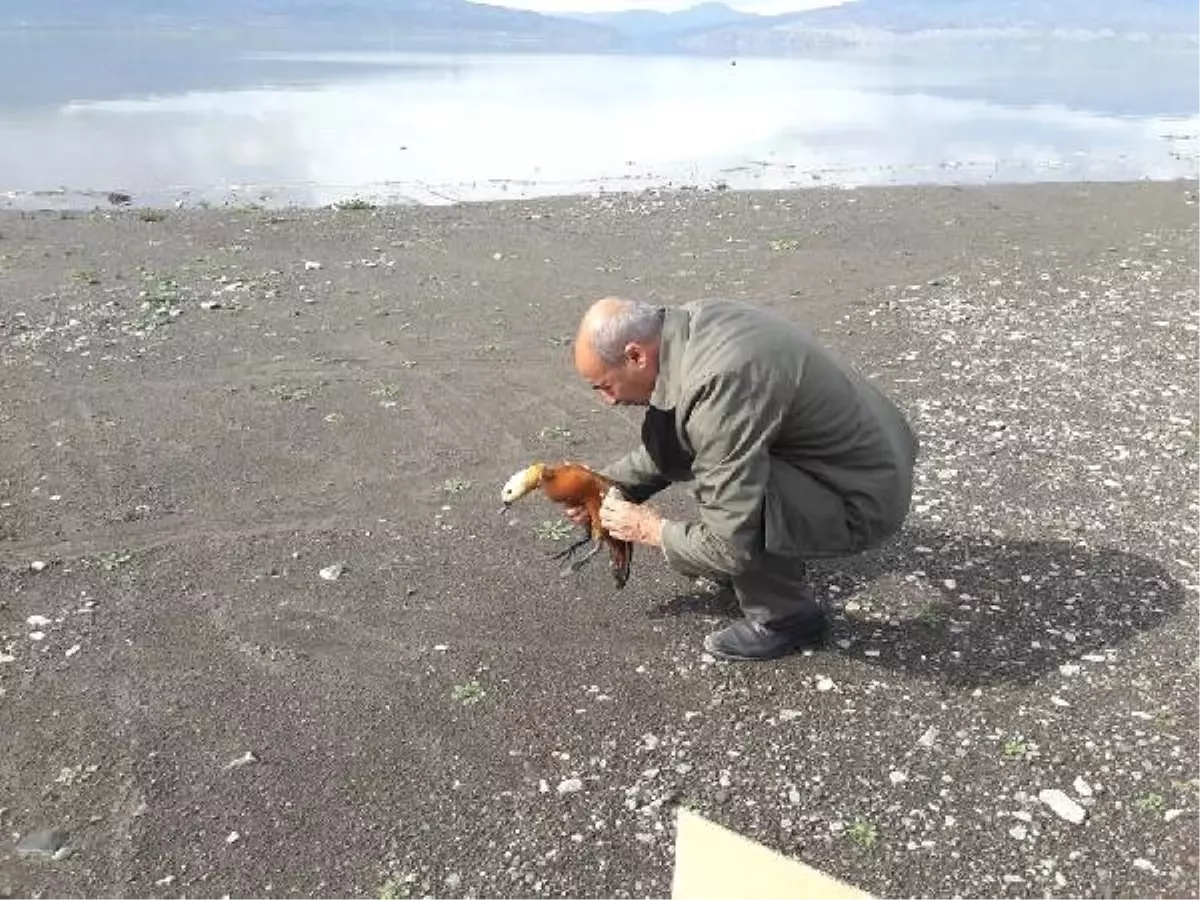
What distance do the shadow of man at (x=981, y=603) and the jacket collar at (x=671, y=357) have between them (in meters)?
1.52

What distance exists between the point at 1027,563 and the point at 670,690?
2.18 metres

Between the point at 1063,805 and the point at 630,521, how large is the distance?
1.94m

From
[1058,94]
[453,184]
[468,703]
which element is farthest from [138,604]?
[1058,94]

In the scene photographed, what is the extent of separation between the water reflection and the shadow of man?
45.7 ft

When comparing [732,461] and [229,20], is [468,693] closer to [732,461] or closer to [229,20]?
[732,461]

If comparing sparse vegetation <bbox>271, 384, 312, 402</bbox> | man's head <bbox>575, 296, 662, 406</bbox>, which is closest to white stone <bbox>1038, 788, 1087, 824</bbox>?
man's head <bbox>575, 296, 662, 406</bbox>

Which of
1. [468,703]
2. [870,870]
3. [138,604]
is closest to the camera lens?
[870,870]

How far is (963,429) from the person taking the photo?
7.45m

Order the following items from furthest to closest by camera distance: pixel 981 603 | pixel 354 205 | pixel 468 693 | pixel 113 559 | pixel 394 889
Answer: pixel 354 205 < pixel 113 559 < pixel 981 603 < pixel 468 693 < pixel 394 889

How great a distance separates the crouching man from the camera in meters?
4.01

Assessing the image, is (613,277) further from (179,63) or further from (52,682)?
(179,63)

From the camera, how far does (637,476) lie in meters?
4.95

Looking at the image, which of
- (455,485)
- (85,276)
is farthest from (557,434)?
(85,276)

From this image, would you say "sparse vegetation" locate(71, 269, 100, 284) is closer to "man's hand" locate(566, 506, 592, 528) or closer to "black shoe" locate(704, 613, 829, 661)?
"man's hand" locate(566, 506, 592, 528)
